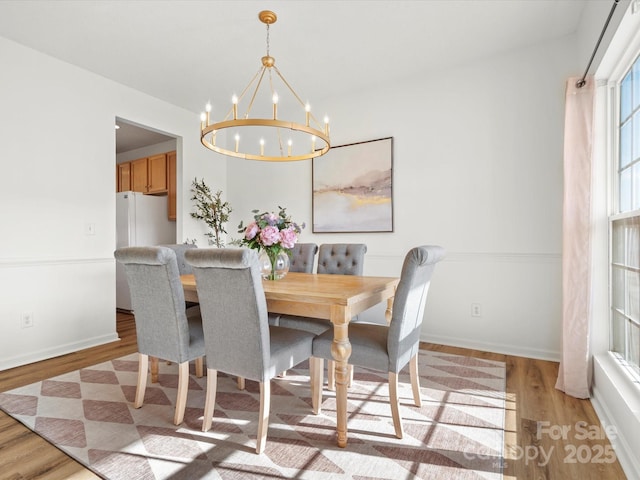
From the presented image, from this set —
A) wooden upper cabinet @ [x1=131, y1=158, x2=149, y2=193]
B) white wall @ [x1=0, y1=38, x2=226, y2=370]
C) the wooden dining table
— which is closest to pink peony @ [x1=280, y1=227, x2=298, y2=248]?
the wooden dining table

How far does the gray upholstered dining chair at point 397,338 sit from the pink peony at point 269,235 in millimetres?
662

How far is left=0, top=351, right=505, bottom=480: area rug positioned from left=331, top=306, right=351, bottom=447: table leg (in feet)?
0.41

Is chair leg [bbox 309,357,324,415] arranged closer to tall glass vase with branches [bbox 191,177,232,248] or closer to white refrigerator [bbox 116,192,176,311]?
tall glass vase with branches [bbox 191,177,232,248]

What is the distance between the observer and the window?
191 cm

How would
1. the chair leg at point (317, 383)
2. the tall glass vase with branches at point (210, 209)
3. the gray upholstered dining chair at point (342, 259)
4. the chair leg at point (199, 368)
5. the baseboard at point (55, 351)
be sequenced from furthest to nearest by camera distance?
the tall glass vase with branches at point (210, 209) < the gray upholstered dining chair at point (342, 259) < the baseboard at point (55, 351) < the chair leg at point (199, 368) < the chair leg at point (317, 383)

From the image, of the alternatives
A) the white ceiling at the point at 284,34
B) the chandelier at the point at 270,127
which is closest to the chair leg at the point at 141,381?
the chandelier at the point at 270,127

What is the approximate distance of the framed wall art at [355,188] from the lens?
145 inches

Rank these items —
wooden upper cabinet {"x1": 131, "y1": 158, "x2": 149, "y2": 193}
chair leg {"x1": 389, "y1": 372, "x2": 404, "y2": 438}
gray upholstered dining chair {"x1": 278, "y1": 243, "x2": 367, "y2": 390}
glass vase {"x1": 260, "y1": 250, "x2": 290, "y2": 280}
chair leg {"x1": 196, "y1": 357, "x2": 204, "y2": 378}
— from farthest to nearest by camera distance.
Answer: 1. wooden upper cabinet {"x1": 131, "y1": 158, "x2": 149, "y2": 193}
2. gray upholstered dining chair {"x1": 278, "y1": 243, "x2": 367, "y2": 390}
3. chair leg {"x1": 196, "y1": 357, "x2": 204, "y2": 378}
4. glass vase {"x1": 260, "y1": 250, "x2": 290, "y2": 280}
5. chair leg {"x1": 389, "y1": 372, "x2": 404, "y2": 438}

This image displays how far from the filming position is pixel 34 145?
3004 mm

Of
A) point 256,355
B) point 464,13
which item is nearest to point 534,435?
point 256,355

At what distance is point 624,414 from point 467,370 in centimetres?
106

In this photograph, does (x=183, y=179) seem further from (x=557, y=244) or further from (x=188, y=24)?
(x=557, y=244)

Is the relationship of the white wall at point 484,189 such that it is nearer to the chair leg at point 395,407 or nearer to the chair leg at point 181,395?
the chair leg at point 395,407

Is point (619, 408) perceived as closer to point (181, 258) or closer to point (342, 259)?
point (342, 259)
